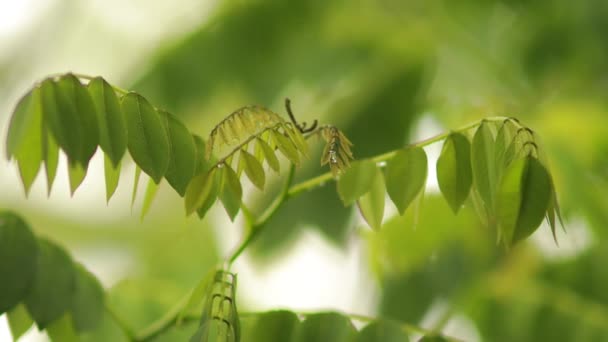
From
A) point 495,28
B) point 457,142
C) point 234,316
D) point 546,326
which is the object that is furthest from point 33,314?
point 495,28

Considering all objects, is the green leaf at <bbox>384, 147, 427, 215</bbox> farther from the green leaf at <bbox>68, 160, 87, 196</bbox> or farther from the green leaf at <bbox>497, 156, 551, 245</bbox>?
the green leaf at <bbox>68, 160, 87, 196</bbox>

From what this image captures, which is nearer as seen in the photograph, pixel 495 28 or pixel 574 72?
pixel 574 72

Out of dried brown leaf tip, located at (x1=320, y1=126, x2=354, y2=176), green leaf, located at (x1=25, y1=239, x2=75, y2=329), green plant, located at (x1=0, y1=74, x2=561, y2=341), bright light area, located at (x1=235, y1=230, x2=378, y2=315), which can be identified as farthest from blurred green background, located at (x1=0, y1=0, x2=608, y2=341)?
dried brown leaf tip, located at (x1=320, y1=126, x2=354, y2=176)

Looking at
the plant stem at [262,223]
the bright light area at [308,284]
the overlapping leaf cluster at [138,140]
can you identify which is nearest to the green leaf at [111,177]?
the overlapping leaf cluster at [138,140]

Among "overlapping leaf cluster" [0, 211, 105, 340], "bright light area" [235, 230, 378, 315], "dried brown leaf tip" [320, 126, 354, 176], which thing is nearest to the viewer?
"dried brown leaf tip" [320, 126, 354, 176]

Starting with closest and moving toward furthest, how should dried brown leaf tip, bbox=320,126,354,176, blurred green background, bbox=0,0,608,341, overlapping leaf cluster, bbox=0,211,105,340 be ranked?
1. dried brown leaf tip, bbox=320,126,354,176
2. overlapping leaf cluster, bbox=0,211,105,340
3. blurred green background, bbox=0,0,608,341

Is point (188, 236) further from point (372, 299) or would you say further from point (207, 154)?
point (207, 154)
